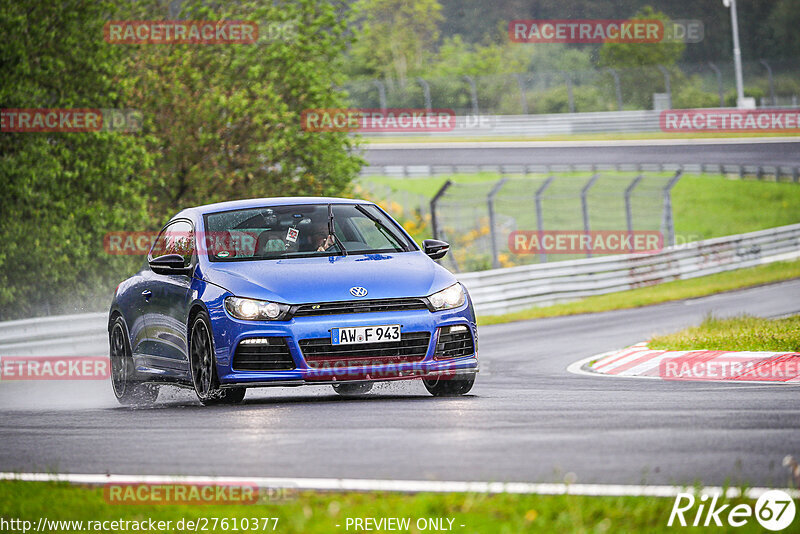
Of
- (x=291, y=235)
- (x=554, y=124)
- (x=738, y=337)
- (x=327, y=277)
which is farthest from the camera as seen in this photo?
(x=554, y=124)

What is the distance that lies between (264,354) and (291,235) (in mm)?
1369

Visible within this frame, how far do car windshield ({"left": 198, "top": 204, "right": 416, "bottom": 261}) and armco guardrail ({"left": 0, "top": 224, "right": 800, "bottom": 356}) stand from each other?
23.6 feet

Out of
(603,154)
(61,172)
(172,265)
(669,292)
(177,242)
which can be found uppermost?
(61,172)

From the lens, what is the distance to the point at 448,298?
9.44 meters

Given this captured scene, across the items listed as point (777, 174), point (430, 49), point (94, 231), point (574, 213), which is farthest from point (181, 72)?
point (430, 49)

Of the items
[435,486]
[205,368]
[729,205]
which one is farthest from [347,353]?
[729,205]

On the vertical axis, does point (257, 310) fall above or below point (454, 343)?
above

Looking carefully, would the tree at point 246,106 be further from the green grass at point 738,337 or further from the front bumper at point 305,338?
the front bumper at point 305,338

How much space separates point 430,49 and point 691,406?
9603cm

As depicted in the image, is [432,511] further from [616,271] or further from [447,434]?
[616,271]

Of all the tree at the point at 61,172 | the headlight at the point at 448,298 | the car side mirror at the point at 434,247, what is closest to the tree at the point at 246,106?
the tree at the point at 61,172

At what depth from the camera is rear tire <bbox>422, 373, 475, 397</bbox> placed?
9.95m

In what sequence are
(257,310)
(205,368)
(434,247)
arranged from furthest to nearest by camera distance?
1. (434,247)
2. (205,368)
3. (257,310)

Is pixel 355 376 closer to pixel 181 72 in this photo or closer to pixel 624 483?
pixel 624 483
